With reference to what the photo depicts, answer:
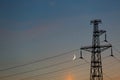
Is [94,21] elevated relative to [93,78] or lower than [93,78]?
elevated

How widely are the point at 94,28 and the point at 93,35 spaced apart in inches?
49.5

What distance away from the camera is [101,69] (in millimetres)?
76125

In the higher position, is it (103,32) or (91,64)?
(103,32)

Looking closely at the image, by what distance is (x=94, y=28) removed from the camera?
253 feet

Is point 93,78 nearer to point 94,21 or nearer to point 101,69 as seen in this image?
point 101,69

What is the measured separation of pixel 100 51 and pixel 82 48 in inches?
123

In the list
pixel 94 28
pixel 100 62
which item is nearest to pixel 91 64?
pixel 100 62

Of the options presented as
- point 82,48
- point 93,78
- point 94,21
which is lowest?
point 93,78

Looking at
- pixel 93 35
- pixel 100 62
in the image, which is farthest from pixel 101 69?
pixel 93 35

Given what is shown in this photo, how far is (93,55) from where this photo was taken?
2987 inches

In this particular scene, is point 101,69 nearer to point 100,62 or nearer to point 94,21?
point 100,62

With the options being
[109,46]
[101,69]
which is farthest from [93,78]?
[109,46]

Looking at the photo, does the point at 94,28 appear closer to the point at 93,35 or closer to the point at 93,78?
the point at 93,35

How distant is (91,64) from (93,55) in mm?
1730
